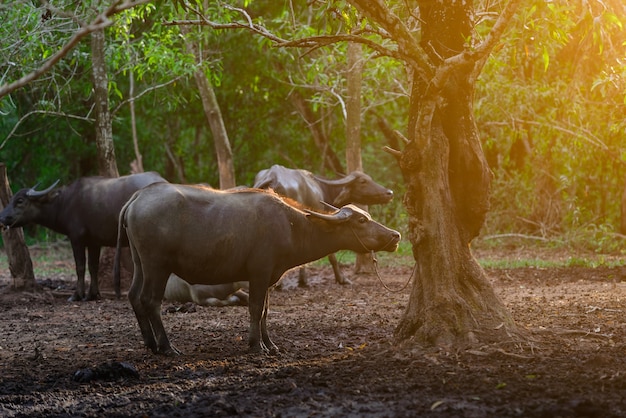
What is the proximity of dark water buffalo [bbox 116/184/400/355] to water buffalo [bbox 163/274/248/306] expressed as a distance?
2.85m

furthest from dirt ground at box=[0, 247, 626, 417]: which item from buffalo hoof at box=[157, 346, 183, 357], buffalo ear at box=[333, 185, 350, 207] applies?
buffalo ear at box=[333, 185, 350, 207]

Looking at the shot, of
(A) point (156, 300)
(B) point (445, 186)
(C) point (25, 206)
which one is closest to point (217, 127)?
(C) point (25, 206)

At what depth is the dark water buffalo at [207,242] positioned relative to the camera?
7691mm

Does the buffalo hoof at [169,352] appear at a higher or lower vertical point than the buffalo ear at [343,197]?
lower

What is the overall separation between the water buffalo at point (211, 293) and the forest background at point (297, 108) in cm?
353

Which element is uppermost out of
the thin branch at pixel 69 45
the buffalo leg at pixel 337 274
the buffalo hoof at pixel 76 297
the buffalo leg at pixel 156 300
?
the thin branch at pixel 69 45

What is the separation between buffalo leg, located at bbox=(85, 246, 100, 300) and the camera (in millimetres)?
12633

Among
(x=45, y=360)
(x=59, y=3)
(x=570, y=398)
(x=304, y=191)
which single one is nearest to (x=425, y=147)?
(x=570, y=398)

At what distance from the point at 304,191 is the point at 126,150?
11.2 m

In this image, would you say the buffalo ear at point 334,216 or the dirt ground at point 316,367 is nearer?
the dirt ground at point 316,367

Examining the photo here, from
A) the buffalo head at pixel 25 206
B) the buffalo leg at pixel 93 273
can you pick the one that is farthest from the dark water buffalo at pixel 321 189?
the buffalo head at pixel 25 206

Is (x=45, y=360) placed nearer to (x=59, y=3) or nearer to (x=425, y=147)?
(x=425, y=147)

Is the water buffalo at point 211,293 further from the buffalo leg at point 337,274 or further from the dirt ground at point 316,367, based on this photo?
the buffalo leg at point 337,274

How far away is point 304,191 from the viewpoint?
13094 millimetres
